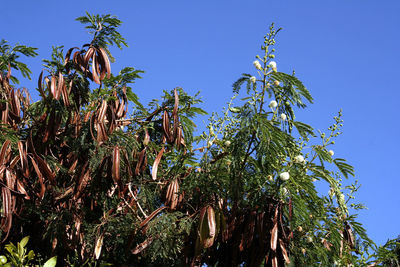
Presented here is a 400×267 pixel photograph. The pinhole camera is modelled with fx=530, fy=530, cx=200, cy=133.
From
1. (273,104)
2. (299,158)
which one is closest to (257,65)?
(273,104)

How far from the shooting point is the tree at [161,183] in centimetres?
367

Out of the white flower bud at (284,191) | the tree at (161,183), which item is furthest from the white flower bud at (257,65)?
the white flower bud at (284,191)

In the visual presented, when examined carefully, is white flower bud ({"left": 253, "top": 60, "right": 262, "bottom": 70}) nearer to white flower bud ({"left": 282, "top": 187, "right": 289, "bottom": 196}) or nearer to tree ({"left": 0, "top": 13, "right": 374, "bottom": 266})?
tree ({"left": 0, "top": 13, "right": 374, "bottom": 266})

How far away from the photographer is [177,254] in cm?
398

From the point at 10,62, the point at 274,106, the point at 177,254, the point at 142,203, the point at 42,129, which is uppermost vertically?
the point at 10,62

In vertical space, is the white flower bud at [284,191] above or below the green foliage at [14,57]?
below

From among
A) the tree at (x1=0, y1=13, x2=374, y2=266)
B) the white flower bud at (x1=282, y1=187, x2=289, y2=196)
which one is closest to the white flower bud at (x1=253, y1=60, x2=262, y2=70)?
the tree at (x1=0, y1=13, x2=374, y2=266)

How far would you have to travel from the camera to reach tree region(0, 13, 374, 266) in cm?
367

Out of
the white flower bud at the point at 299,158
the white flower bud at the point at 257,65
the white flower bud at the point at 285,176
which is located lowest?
the white flower bud at the point at 285,176

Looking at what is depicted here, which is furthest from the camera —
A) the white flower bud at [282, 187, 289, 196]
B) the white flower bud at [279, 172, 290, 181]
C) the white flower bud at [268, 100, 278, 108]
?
the white flower bud at [268, 100, 278, 108]

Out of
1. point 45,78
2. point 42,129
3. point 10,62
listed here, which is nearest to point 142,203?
point 42,129

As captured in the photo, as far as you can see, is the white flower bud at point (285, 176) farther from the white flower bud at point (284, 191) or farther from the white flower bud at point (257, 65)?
the white flower bud at point (257, 65)

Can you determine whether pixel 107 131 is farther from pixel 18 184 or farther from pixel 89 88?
pixel 18 184

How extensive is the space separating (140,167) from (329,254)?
1578 millimetres
